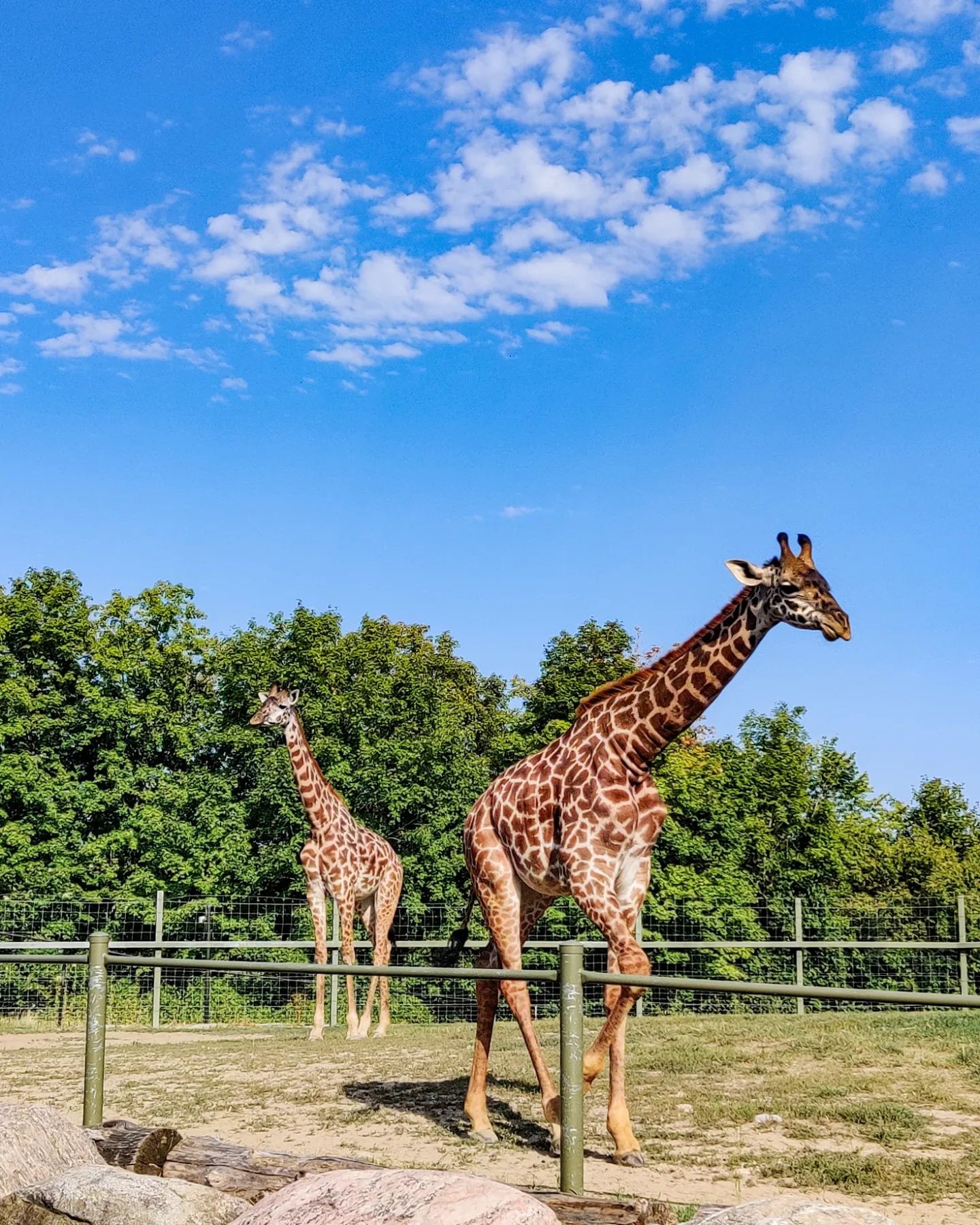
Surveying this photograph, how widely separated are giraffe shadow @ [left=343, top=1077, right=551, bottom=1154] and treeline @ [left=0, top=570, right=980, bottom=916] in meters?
9.20

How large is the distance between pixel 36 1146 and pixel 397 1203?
2116mm

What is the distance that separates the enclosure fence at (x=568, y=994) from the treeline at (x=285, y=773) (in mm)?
11905

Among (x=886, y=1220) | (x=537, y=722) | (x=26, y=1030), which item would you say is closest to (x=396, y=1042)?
(x=26, y=1030)

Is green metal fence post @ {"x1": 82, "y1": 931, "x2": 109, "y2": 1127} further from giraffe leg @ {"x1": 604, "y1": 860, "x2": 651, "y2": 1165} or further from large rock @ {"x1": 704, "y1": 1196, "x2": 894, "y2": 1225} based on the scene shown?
large rock @ {"x1": 704, "y1": 1196, "x2": 894, "y2": 1225}

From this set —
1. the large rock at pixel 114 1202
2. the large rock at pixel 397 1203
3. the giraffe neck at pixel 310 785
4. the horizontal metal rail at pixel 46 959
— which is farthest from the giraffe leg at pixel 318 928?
the large rock at pixel 397 1203

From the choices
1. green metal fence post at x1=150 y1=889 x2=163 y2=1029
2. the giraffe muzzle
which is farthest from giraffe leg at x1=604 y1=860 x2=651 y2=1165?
green metal fence post at x1=150 y1=889 x2=163 y2=1029

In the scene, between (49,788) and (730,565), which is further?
(49,788)

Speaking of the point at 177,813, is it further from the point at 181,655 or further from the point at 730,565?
the point at 730,565

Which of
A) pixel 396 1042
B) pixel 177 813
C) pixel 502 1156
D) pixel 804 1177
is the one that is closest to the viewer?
pixel 804 1177

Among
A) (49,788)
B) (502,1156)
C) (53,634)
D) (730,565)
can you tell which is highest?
(53,634)

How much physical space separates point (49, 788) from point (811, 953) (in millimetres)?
12678

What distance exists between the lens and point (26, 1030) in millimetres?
14516

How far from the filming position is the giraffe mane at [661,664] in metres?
6.89

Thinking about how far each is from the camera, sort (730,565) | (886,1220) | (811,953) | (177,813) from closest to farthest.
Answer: (886,1220), (730,565), (811,953), (177,813)
